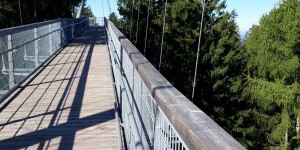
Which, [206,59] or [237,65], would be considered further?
[237,65]

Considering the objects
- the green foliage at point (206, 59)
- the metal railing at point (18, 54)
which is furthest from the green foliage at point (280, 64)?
the metal railing at point (18, 54)

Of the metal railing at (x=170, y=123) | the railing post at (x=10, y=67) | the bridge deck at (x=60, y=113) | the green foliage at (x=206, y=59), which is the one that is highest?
the metal railing at (x=170, y=123)

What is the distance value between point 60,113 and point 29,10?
21.0 metres

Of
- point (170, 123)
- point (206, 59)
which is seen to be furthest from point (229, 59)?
point (170, 123)

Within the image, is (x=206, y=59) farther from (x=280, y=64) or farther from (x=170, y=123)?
(x=170, y=123)

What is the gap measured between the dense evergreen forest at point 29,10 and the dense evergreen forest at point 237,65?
5.54 metres

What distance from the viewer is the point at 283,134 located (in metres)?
22.1

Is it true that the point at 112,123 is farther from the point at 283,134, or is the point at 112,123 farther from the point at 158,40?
the point at 158,40

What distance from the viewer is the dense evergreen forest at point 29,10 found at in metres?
23.1

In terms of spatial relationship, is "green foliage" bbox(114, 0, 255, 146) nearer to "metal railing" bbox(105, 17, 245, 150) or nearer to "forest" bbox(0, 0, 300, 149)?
"forest" bbox(0, 0, 300, 149)

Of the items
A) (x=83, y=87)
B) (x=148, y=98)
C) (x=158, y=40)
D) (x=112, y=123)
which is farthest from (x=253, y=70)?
(x=148, y=98)

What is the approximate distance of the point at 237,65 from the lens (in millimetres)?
34562

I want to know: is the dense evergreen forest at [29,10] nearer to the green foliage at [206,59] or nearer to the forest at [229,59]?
the forest at [229,59]

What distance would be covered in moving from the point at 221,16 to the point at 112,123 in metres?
36.8
